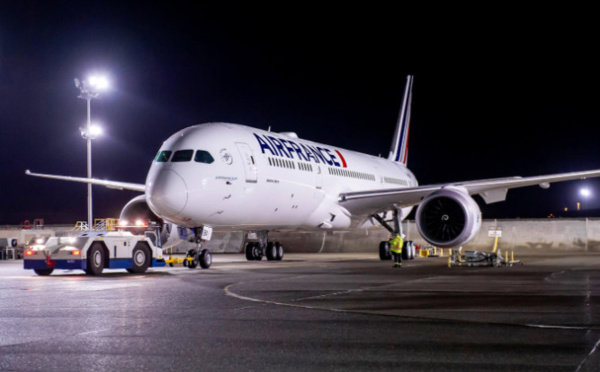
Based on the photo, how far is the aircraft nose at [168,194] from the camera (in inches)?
692

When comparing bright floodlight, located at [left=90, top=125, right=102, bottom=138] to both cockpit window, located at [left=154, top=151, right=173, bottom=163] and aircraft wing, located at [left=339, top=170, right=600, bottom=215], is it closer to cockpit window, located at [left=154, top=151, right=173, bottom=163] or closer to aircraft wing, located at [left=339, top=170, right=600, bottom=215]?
aircraft wing, located at [left=339, top=170, right=600, bottom=215]

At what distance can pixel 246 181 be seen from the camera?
63.7 feet

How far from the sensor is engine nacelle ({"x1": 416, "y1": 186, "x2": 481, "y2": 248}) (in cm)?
2041

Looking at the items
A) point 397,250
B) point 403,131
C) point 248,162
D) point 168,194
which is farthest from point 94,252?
point 403,131

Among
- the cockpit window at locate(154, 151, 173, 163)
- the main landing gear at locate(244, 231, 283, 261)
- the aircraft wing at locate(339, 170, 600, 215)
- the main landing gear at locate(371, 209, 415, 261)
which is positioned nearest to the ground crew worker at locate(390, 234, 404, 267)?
the aircraft wing at locate(339, 170, 600, 215)

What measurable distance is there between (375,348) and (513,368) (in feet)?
4.38

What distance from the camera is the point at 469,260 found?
21781mm

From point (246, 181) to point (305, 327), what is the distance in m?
11.9

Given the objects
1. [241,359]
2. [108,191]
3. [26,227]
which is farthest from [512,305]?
[108,191]

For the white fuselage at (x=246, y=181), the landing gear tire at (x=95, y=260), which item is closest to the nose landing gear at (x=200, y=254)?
the white fuselage at (x=246, y=181)

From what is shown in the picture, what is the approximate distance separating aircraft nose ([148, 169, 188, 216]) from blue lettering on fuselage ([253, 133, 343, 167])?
3.52 meters

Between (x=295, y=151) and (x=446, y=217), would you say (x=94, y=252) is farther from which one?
(x=446, y=217)

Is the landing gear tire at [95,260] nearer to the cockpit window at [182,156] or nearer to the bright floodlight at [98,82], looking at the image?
the cockpit window at [182,156]

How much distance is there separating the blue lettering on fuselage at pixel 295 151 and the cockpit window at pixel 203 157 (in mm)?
2359
